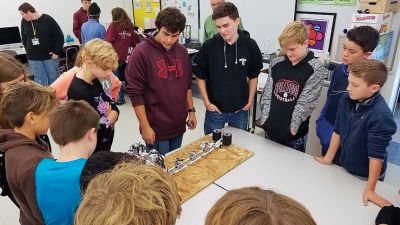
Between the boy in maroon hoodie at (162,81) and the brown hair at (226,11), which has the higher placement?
the brown hair at (226,11)

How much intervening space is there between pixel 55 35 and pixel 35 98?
12.4ft

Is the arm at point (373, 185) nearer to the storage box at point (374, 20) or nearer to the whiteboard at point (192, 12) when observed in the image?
the storage box at point (374, 20)

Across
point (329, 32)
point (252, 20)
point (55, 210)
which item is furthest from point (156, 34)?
point (252, 20)

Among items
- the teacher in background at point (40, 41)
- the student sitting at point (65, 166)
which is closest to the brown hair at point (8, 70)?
the student sitting at point (65, 166)

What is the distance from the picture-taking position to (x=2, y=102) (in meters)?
1.30

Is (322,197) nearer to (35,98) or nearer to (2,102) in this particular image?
(35,98)

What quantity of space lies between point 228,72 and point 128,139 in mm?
1964

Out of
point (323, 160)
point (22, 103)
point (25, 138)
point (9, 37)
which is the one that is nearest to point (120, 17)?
point (9, 37)

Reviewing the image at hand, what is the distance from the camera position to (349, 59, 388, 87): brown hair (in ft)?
4.65

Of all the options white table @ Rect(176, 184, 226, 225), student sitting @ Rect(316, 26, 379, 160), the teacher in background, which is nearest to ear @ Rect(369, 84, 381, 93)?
student sitting @ Rect(316, 26, 379, 160)

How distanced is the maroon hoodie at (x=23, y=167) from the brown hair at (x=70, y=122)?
10 centimetres

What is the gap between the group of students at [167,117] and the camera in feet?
2.02

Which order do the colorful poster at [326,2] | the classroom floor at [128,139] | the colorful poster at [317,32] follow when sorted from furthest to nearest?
1. the colorful poster at [317,32]
2. the colorful poster at [326,2]
3. the classroom floor at [128,139]

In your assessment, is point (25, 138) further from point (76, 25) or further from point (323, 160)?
point (76, 25)
